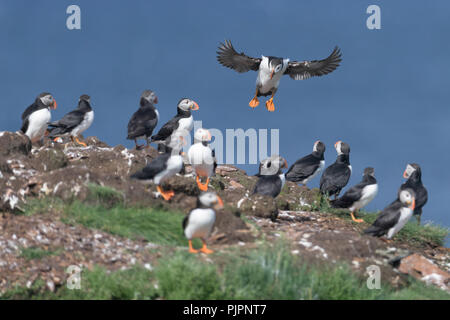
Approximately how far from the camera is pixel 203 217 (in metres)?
9.59

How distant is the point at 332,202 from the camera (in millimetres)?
15500

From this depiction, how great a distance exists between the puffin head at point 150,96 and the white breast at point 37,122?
2.37 metres

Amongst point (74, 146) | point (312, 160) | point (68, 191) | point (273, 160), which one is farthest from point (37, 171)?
point (312, 160)

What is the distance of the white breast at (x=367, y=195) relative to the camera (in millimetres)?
14562

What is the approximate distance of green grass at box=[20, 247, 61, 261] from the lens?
10.3 metres

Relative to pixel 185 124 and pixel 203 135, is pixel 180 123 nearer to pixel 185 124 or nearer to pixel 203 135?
pixel 185 124

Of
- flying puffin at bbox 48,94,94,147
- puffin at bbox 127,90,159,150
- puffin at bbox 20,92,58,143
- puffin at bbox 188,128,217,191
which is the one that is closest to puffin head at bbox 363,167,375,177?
puffin at bbox 188,128,217,191

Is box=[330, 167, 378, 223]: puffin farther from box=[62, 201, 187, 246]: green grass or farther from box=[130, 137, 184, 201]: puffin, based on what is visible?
box=[62, 201, 187, 246]: green grass

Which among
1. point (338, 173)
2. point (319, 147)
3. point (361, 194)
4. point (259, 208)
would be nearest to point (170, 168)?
point (259, 208)

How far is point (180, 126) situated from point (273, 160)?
102 inches

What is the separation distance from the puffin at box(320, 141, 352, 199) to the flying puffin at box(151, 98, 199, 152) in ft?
12.3

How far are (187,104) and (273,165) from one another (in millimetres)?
2873
